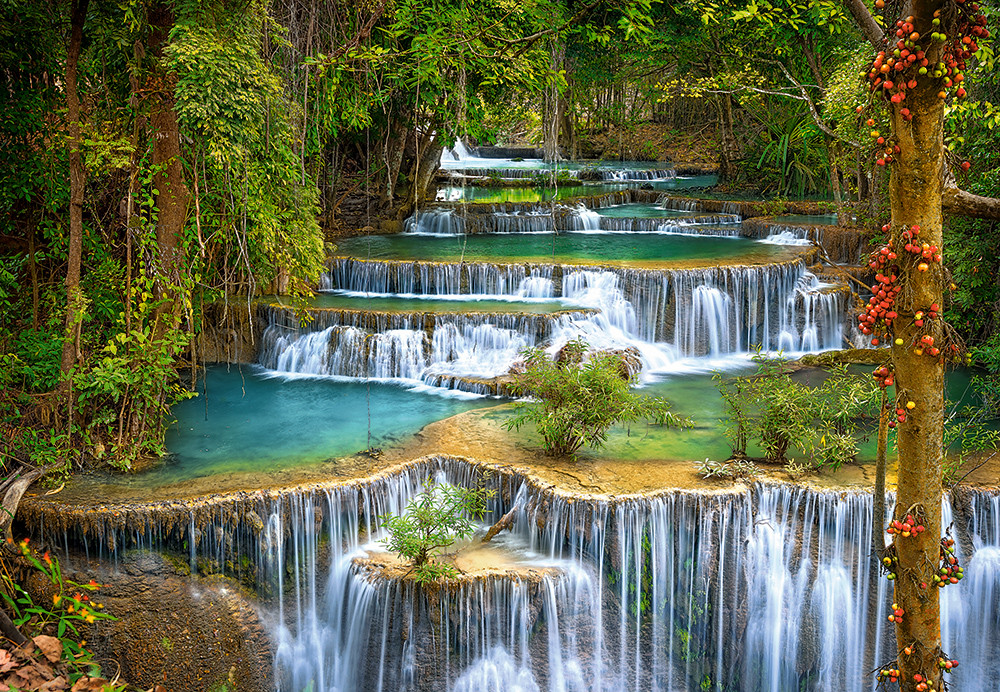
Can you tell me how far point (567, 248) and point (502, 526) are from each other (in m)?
8.92

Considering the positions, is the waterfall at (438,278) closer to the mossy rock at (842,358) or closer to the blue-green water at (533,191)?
the mossy rock at (842,358)

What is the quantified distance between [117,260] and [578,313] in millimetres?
5701

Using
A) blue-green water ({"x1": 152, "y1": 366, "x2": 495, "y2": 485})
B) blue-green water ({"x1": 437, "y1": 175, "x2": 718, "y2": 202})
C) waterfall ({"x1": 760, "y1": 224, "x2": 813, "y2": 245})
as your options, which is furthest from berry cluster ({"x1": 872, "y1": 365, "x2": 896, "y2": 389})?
blue-green water ({"x1": 437, "y1": 175, "x2": 718, "y2": 202})

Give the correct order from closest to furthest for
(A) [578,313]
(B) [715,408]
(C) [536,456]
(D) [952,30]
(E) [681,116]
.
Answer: (D) [952,30] → (C) [536,456] → (B) [715,408] → (A) [578,313] → (E) [681,116]

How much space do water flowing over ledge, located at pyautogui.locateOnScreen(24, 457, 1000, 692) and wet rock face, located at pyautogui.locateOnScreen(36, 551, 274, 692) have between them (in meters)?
0.18

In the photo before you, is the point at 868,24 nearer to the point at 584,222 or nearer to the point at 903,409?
the point at 903,409

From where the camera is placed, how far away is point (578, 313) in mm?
11680

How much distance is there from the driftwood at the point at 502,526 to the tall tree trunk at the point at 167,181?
3.44m

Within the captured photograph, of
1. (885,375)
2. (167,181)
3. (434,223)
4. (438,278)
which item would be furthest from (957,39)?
(434,223)

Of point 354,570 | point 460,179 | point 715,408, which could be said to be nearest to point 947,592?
point 715,408

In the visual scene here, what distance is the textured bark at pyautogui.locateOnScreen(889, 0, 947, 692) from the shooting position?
3.03 m

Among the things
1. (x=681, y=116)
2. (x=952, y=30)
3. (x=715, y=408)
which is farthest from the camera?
(x=681, y=116)

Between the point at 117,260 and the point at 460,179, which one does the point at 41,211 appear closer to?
the point at 117,260

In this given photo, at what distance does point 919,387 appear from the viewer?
10.2 ft
